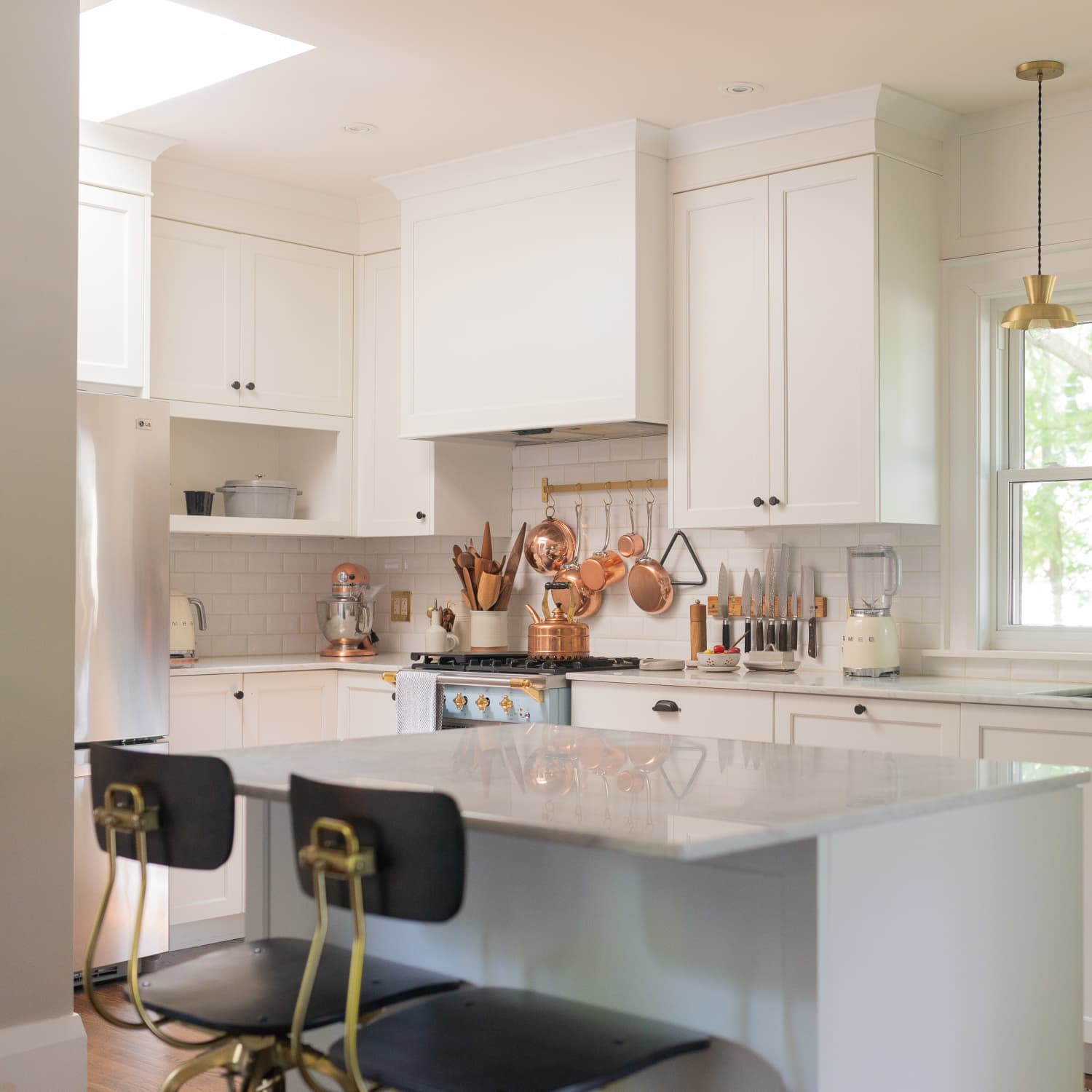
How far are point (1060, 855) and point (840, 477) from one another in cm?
211

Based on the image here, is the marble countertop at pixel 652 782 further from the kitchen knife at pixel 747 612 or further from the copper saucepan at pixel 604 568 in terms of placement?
the copper saucepan at pixel 604 568

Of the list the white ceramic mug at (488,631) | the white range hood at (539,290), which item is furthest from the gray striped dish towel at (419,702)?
the white range hood at (539,290)

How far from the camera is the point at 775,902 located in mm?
1820

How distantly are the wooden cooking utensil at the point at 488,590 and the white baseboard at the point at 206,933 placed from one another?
1441mm

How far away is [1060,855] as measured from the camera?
2.25m

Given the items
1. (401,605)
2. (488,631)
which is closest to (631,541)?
(488,631)

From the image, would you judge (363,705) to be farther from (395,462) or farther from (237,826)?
(395,462)

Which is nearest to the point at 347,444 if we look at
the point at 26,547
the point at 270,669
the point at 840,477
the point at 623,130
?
the point at 270,669

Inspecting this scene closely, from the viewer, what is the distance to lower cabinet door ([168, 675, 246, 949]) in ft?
15.3

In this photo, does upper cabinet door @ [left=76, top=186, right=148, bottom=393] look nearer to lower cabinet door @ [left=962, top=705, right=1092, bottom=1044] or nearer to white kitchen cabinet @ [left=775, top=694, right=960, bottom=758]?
white kitchen cabinet @ [left=775, top=694, right=960, bottom=758]

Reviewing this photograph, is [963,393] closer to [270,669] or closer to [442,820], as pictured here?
[270,669]

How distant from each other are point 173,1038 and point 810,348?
3030 mm

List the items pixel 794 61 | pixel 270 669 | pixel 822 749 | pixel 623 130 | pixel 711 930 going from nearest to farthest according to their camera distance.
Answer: pixel 711 930, pixel 822 749, pixel 794 61, pixel 623 130, pixel 270 669

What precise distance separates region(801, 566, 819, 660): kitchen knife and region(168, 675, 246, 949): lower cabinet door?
6.47 ft
